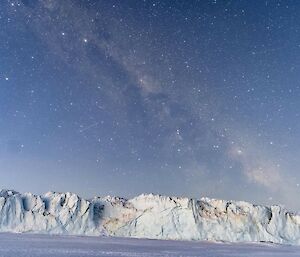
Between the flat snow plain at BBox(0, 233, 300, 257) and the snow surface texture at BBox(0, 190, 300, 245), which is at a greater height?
the snow surface texture at BBox(0, 190, 300, 245)

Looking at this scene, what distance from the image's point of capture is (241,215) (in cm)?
7331

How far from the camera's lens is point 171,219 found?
242 feet

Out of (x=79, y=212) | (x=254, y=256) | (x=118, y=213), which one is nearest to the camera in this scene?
(x=254, y=256)

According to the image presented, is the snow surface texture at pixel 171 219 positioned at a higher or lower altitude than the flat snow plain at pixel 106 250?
higher

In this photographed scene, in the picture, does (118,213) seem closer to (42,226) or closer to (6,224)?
(42,226)

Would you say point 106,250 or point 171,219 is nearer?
point 106,250

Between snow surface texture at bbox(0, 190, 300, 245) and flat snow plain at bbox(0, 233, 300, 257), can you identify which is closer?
flat snow plain at bbox(0, 233, 300, 257)

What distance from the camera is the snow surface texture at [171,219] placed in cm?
7056

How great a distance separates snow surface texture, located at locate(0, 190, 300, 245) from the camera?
70.6m

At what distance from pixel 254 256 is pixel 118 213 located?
46.5 metres

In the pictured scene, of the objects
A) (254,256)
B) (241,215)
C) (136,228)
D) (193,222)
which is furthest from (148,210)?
(254,256)

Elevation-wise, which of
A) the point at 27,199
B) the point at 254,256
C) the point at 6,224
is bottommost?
the point at 254,256

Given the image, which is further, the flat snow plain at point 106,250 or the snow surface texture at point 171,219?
the snow surface texture at point 171,219

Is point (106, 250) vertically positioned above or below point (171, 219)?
below
